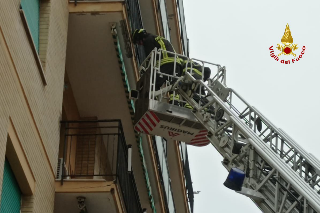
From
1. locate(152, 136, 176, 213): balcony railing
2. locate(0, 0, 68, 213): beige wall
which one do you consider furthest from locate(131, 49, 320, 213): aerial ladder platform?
locate(152, 136, 176, 213): balcony railing

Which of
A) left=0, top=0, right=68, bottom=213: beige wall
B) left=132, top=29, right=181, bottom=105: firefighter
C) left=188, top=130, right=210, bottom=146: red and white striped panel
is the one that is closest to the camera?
left=0, top=0, right=68, bottom=213: beige wall

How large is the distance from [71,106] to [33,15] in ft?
16.6

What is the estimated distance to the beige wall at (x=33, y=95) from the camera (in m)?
12.1

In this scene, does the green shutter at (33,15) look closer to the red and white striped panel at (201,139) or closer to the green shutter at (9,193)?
the green shutter at (9,193)

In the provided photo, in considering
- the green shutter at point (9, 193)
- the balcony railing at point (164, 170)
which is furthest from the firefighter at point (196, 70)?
the green shutter at point (9, 193)

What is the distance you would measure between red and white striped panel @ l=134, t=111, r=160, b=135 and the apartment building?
1.83 feet

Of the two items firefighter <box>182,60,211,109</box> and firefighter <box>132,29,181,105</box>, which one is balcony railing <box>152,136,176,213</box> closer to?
firefighter <box>132,29,181,105</box>

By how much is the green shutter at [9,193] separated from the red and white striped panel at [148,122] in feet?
14.9

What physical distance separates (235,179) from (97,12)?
16.8 ft

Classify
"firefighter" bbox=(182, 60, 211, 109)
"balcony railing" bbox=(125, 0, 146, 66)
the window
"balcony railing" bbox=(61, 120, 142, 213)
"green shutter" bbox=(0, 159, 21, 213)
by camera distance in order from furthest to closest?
"balcony railing" bbox=(125, 0, 146, 66)
"firefighter" bbox=(182, 60, 211, 109)
"balcony railing" bbox=(61, 120, 142, 213)
the window
"green shutter" bbox=(0, 159, 21, 213)

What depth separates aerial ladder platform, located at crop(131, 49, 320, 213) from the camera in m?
13.7

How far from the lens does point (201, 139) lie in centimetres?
1786

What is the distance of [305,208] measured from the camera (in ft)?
41.8

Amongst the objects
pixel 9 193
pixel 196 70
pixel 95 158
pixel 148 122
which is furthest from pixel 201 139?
pixel 9 193
